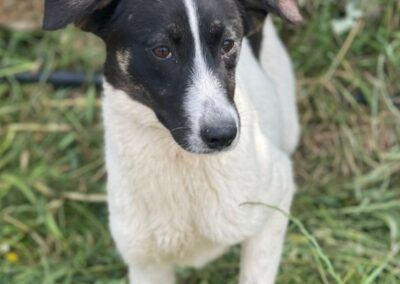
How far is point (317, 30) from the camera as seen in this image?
18.8 ft

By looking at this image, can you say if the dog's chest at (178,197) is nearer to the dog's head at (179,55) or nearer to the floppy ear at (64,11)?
the dog's head at (179,55)

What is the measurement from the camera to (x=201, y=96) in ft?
10.9

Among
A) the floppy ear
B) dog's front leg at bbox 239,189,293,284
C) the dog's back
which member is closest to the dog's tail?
the dog's back

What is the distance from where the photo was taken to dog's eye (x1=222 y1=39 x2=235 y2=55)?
3465mm

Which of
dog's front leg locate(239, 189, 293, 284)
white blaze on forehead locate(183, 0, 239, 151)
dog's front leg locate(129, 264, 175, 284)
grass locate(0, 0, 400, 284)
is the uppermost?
white blaze on forehead locate(183, 0, 239, 151)

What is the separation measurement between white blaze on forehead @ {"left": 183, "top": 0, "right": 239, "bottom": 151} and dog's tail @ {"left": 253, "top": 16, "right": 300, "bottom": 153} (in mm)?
1345

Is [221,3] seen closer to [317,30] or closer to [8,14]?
[317,30]

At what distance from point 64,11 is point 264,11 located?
0.81m

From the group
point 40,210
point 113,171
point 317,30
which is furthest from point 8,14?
point 113,171

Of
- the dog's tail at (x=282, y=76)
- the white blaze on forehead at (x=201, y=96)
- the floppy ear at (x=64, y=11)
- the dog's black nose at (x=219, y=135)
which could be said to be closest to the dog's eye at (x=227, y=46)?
the white blaze on forehead at (x=201, y=96)

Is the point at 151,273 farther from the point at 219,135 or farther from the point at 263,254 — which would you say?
the point at 219,135

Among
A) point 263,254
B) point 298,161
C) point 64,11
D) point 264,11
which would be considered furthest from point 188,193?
point 298,161

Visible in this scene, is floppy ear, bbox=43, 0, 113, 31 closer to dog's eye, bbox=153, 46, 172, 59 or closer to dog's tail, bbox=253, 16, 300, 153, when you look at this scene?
dog's eye, bbox=153, 46, 172, 59

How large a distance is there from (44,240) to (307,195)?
Answer: 1.48 metres
